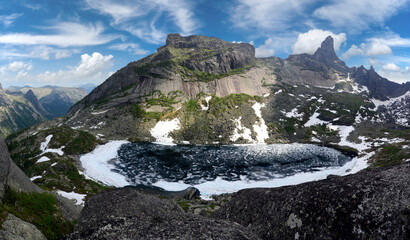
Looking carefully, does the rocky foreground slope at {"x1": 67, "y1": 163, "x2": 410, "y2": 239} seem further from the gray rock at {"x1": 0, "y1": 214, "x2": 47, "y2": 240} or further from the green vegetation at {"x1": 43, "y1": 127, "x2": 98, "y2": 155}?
the green vegetation at {"x1": 43, "y1": 127, "x2": 98, "y2": 155}

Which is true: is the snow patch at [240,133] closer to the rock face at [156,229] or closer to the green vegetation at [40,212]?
the green vegetation at [40,212]

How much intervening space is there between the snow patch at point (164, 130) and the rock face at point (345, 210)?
109979 millimetres

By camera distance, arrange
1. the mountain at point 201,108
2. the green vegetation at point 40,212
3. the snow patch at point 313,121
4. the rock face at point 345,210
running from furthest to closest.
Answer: the snow patch at point 313,121 < the mountain at point 201,108 < the green vegetation at point 40,212 < the rock face at point 345,210

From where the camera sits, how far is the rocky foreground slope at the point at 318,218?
5027mm

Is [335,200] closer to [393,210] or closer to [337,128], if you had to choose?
[393,210]

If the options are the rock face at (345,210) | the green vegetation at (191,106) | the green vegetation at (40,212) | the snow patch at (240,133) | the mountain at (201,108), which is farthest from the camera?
the green vegetation at (191,106)

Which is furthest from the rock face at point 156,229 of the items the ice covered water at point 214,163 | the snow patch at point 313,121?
the snow patch at point 313,121

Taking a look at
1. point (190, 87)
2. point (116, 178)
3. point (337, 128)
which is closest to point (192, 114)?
point (190, 87)

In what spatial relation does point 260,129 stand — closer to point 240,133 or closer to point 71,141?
point 240,133

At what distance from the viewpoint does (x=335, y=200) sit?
6.16 meters

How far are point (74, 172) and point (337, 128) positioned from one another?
15501 cm

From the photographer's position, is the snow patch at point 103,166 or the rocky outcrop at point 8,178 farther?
the snow patch at point 103,166

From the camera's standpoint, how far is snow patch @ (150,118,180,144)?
385ft

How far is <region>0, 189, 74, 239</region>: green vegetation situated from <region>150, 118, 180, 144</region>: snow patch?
337ft
